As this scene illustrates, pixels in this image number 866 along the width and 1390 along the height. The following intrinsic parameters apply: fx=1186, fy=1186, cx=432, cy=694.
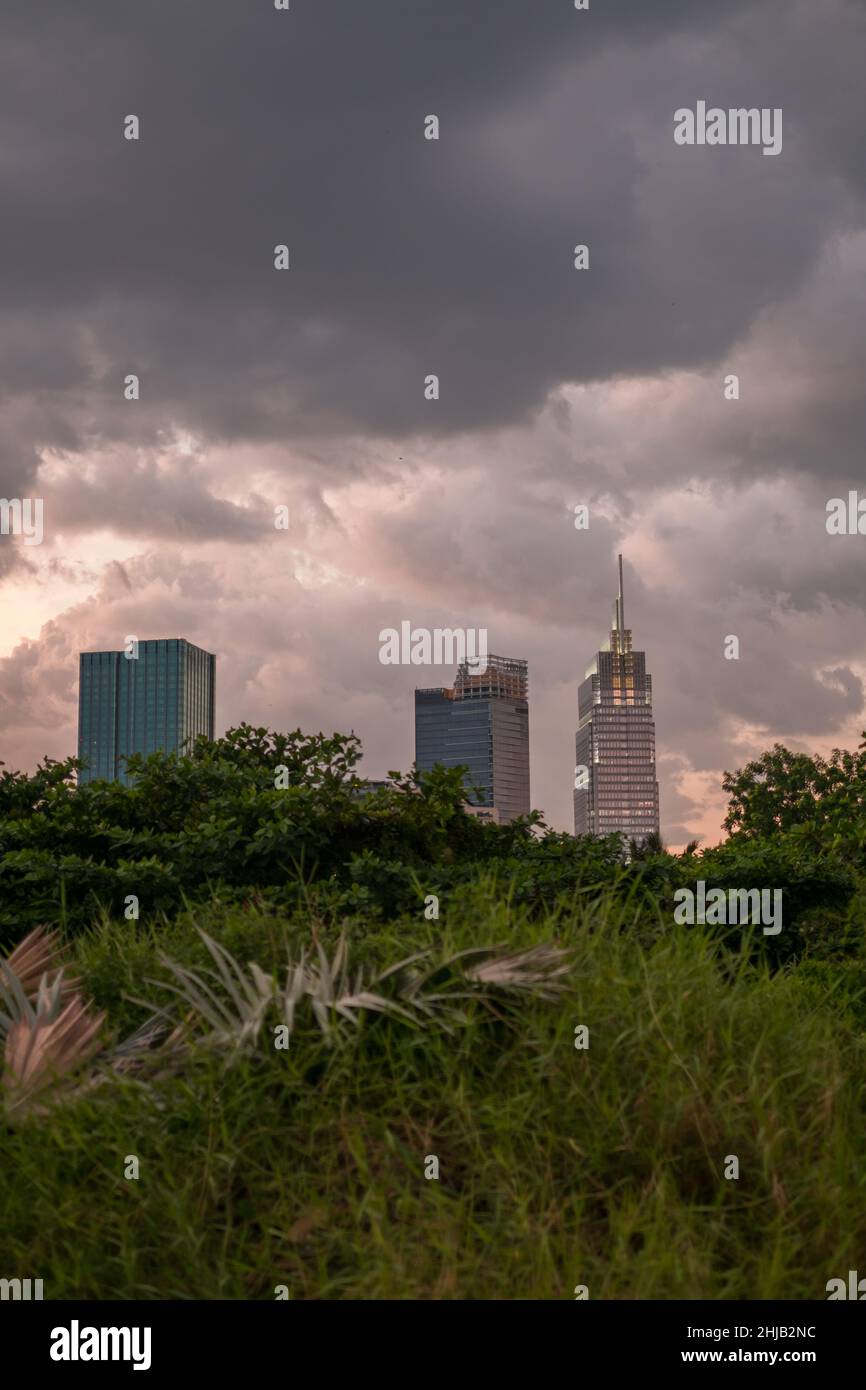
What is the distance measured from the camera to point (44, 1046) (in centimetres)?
490

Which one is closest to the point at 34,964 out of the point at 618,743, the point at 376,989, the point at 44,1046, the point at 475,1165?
the point at 44,1046

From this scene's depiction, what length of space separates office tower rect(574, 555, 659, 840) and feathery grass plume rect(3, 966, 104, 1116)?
133 meters

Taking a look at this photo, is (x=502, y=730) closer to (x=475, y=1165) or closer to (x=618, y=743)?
(x=475, y=1165)

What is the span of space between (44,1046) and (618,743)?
177326mm

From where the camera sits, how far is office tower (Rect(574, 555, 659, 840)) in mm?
157125

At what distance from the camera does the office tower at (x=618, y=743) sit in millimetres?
157125

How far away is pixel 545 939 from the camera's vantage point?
5234 millimetres

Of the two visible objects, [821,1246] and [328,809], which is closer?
[821,1246]

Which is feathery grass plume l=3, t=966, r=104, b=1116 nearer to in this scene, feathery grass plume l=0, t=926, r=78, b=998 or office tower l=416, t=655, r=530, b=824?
feathery grass plume l=0, t=926, r=78, b=998

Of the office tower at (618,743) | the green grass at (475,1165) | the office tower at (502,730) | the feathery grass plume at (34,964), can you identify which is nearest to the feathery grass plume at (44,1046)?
the green grass at (475,1165)

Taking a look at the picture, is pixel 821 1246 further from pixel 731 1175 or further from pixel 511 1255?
pixel 511 1255

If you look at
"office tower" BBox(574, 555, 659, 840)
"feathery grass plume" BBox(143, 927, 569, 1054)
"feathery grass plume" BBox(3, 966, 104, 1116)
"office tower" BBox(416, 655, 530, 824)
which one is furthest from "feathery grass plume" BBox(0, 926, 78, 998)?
"office tower" BBox(574, 555, 659, 840)
